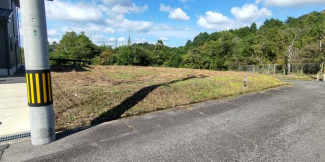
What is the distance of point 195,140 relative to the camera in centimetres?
296

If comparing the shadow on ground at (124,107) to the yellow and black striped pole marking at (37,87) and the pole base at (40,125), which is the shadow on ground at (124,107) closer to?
the pole base at (40,125)

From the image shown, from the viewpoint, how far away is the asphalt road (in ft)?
8.11

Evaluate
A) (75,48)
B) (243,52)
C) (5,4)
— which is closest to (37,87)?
(5,4)

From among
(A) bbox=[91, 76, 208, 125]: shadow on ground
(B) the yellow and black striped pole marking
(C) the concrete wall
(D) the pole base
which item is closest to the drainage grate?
(D) the pole base

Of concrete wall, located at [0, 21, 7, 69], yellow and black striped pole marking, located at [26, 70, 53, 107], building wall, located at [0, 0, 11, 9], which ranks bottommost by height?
yellow and black striped pole marking, located at [26, 70, 53, 107]

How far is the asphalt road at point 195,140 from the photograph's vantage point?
2.47 metres

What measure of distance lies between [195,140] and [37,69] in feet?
8.79

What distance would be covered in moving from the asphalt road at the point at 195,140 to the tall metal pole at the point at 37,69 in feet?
0.95

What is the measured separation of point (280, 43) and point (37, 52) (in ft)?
104

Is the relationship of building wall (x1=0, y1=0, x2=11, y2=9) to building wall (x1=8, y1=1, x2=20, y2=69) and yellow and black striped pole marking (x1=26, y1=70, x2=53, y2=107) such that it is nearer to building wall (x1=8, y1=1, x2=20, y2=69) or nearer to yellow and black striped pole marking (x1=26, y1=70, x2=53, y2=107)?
building wall (x1=8, y1=1, x2=20, y2=69)

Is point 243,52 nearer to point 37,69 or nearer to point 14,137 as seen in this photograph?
point 37,69

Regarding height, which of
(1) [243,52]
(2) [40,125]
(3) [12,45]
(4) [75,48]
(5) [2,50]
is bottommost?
(2) [40,125]

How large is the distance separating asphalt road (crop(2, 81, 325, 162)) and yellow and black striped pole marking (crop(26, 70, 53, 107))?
0.68m

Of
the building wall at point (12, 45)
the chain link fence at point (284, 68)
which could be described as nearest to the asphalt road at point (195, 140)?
the building wall at point (12, 45)
